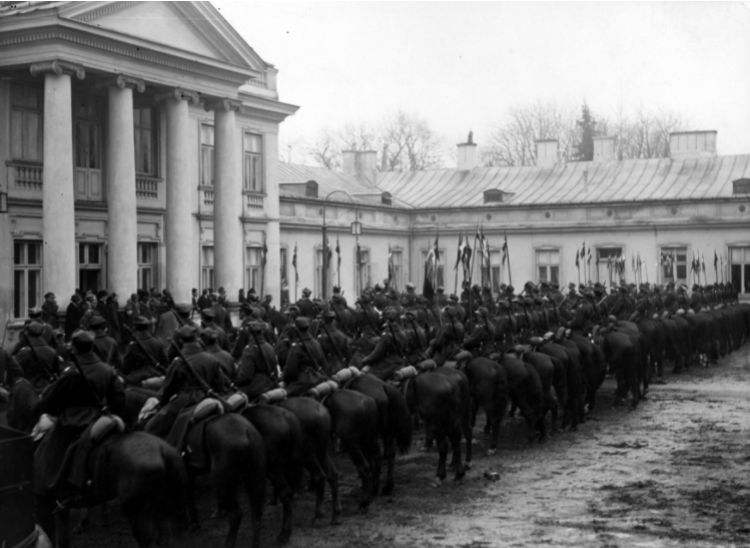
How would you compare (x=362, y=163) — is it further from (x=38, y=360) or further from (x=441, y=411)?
(x=38, y=360)

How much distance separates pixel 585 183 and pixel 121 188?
1022 inches

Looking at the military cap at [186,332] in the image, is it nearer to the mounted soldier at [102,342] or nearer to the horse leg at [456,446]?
the mounted soldier at [102,342]

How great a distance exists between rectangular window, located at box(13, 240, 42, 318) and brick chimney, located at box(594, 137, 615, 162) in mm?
31876

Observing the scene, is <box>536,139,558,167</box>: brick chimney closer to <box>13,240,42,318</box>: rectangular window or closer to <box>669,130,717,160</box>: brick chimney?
<box>669,130,717,160</box>: brick chimney

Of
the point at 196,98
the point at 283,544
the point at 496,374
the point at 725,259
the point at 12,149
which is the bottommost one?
the point at 283,544

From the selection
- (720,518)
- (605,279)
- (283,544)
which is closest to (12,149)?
(283,544)

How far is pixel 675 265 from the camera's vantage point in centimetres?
3984

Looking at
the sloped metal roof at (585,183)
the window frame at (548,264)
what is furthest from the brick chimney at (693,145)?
the window frame at (548,264)

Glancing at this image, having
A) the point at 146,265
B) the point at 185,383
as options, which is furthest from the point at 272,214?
the point at 185,383

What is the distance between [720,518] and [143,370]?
21.2ft

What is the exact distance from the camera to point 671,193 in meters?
41.2

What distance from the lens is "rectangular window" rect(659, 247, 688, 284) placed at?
39594mm

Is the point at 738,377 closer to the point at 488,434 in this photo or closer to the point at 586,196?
the point at 488,434

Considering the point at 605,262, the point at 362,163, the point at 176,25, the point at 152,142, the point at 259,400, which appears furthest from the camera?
the point at 362,163
